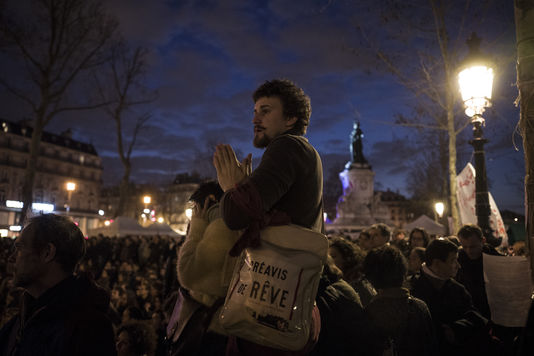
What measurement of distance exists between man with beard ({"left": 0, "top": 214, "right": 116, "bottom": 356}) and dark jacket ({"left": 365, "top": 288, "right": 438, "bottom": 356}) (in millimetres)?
1846

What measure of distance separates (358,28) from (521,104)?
37.2ft

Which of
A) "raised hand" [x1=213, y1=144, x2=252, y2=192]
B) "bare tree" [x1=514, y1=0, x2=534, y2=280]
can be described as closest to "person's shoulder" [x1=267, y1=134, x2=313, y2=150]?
"raised hand" [x1=213, y1=144, x2=252, y2=192]

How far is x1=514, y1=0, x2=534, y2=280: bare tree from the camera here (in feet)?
7.88

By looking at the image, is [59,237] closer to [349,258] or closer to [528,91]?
[349,258]

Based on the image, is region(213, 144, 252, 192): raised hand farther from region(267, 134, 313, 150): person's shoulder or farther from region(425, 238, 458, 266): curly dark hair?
region(425, 238, 458, 266): curly dark hair

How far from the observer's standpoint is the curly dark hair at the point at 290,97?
1.94m

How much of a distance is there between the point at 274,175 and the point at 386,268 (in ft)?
6.52

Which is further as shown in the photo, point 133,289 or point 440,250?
point 133,289

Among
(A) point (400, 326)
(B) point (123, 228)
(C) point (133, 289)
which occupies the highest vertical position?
(B) point (123, 228)

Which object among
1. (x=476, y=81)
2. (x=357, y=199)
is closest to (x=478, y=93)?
(x=476, y=81)

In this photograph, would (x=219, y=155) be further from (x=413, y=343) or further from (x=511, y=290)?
(x=511, y=290)

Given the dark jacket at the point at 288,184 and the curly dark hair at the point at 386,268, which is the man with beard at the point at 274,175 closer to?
the dark jacket at the point at 288,184

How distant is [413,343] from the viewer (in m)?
2.91

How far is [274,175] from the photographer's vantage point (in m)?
1.55
